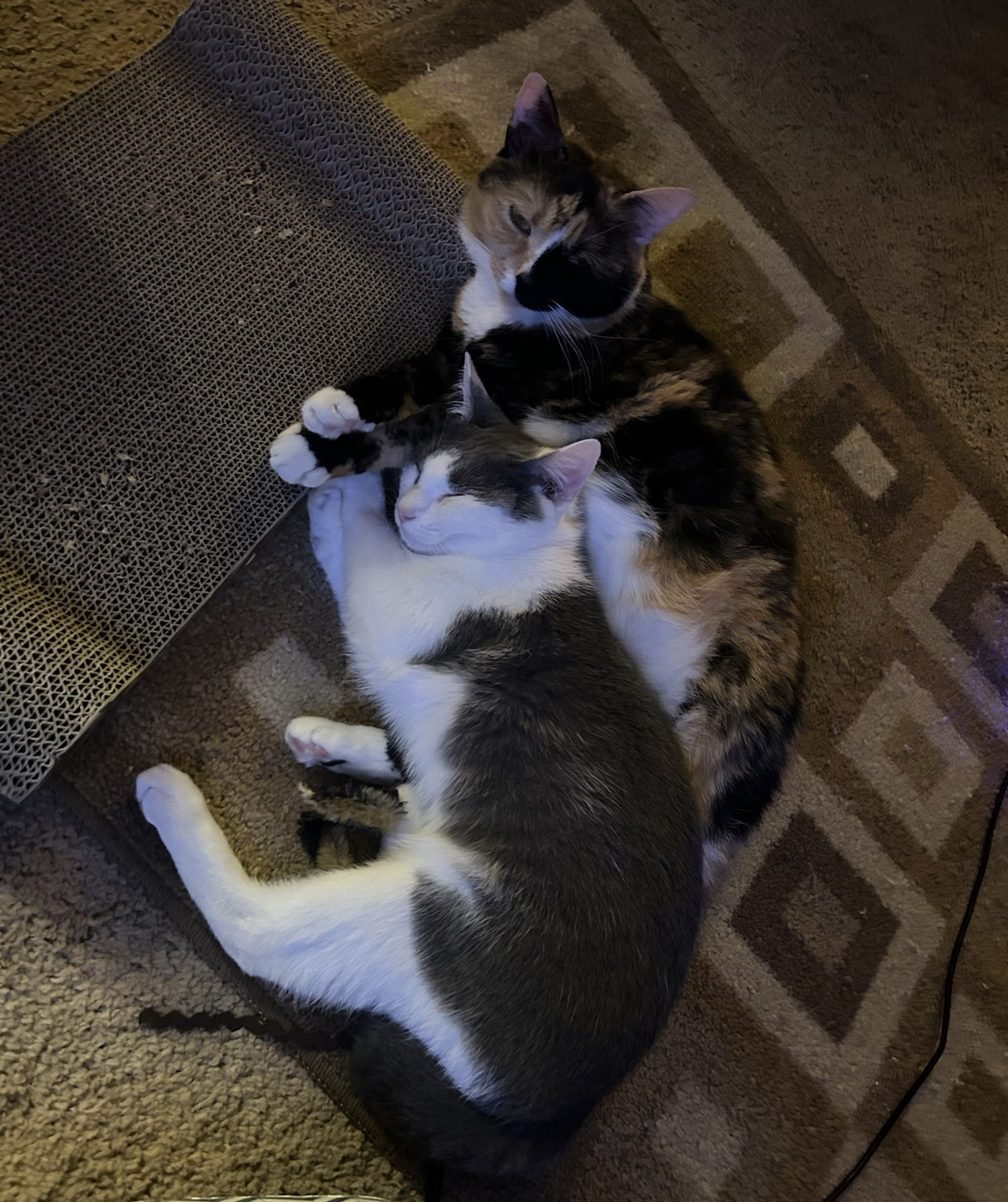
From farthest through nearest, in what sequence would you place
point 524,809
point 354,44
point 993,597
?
point 993,597, point 354,44, point 524,809

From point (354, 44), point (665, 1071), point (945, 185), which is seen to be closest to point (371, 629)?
point (665, 1071)

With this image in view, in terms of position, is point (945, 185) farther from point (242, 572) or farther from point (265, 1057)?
point (265, 1057)

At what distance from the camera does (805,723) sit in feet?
5.19

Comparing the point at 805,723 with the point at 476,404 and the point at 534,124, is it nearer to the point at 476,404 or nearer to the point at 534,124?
the point at 476,404

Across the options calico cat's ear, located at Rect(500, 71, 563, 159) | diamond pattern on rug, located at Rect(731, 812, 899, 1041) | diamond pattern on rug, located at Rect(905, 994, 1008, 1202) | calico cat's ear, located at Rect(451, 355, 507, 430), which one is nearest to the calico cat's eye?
calico cat's ear, located at Rect(500, 71, 563, 159)

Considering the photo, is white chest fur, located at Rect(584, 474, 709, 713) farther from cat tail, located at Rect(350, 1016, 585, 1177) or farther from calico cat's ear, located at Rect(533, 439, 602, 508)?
cat tail, located at Rect(350, 1016, 585, 1177)

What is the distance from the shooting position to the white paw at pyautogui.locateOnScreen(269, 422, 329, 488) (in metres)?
1.17

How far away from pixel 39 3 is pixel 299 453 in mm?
1008

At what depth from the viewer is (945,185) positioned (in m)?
1.92

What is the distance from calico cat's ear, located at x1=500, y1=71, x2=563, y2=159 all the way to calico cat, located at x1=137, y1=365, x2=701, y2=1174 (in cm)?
46

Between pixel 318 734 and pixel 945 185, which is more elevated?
pixel 945 185

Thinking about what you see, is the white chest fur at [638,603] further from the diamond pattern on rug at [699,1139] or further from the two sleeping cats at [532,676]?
the diamond pattern on rug at [699,1139]

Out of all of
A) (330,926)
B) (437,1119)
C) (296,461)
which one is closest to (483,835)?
(330,926)

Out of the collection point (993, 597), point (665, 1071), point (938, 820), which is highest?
point (993, 597)
